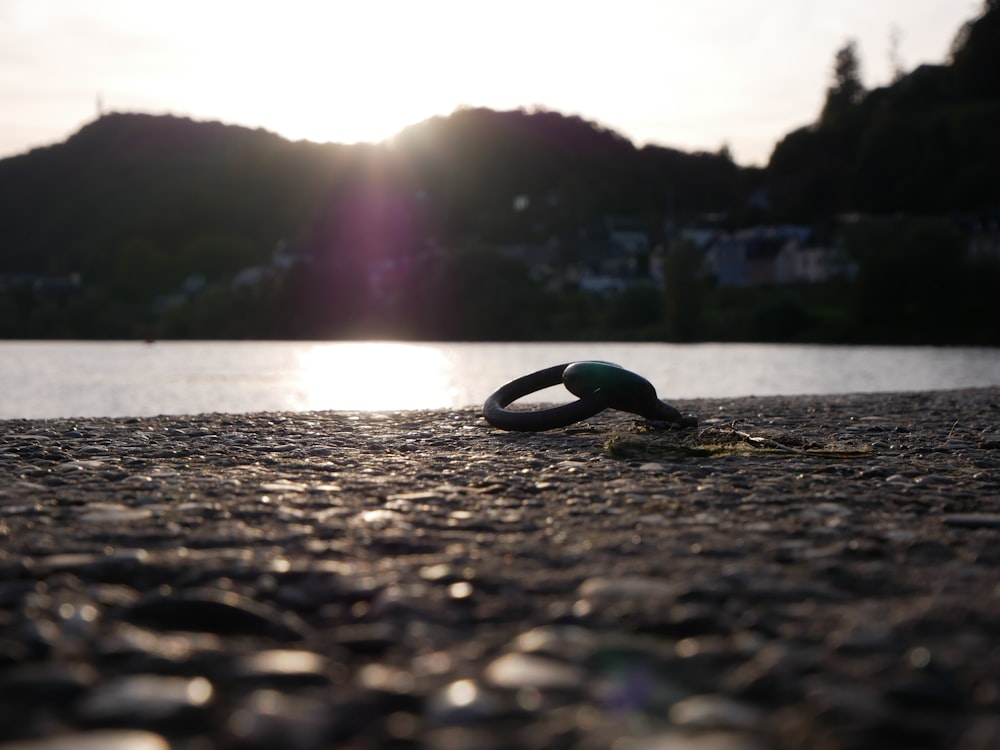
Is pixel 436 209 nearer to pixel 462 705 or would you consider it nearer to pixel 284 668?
pixel 284 668

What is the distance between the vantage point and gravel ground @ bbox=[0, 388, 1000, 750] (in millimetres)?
2848

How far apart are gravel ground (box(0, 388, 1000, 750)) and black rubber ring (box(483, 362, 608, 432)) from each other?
279 centimetres

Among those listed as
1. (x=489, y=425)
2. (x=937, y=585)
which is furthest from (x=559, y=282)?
(x=937, y=585)

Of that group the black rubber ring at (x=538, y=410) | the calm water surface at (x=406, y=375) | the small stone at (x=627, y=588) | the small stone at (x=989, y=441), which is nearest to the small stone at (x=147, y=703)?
the small stone at (x=627, y=588)

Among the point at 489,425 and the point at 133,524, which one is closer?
the point at 133,524

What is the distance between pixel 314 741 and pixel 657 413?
8752 mm

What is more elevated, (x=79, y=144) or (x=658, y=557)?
(x=79, y=144)

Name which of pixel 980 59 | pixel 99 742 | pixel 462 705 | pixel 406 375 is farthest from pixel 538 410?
pixel 980 59

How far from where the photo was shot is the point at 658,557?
4.76 meters

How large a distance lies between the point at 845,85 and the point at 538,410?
159m

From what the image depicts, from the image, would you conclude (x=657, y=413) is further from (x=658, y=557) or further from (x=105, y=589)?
(x=105, y=589)

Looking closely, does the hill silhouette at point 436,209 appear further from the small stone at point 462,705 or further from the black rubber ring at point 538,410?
the small stone at point 462,705

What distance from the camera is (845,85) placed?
15562cm

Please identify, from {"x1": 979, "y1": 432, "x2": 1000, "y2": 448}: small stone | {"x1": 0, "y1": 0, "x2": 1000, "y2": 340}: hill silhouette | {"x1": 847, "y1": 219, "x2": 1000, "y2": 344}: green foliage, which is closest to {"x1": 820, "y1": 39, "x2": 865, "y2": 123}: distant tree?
{"x1": 0, "y1": 0, "x2": 1000, "y2": 340}: hill silhouette
